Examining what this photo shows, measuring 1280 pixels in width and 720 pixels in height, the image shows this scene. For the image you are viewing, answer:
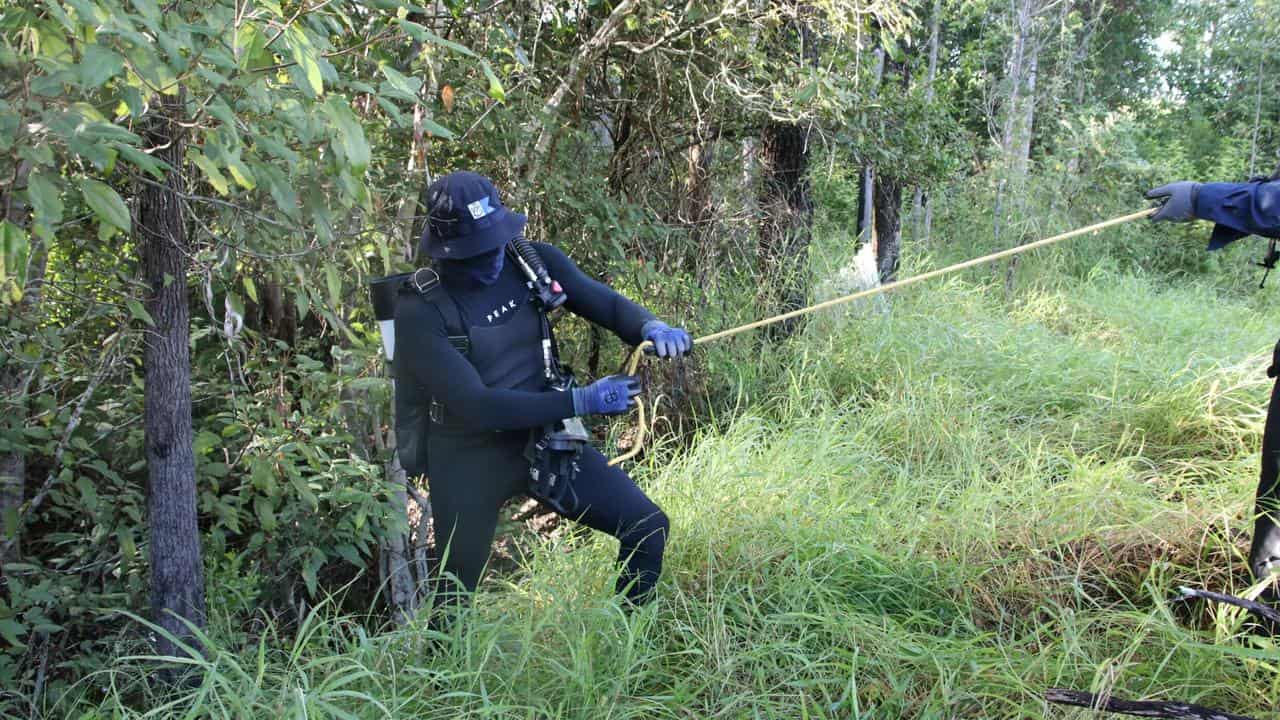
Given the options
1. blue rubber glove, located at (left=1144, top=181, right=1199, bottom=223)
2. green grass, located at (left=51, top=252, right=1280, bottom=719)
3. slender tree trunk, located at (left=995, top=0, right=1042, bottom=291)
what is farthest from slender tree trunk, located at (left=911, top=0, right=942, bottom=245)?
blue rubber glove, located at (left=1144, top=181, right=1199, bottom=223)

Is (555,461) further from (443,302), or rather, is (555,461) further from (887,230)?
(887,230)

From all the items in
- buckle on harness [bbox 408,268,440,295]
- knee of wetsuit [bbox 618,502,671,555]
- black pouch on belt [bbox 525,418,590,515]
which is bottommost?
knee of wetsuit [bbox 618,502,671,555]

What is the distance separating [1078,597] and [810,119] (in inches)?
112

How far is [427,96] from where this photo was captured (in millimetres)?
3311

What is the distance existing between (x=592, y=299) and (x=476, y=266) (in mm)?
432

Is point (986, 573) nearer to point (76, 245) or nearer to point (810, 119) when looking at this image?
point (810, 119)

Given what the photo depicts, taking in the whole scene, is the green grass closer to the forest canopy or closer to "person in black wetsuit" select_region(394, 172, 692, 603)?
the forest canopy

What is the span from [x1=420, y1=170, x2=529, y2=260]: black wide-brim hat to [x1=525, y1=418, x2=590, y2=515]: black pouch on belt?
0.59 metres

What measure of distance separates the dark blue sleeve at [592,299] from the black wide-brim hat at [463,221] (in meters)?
0.32

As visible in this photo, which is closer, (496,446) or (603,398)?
(603,398)

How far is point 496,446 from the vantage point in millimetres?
2666

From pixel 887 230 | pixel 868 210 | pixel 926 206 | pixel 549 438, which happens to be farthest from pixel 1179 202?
pixel 926 206

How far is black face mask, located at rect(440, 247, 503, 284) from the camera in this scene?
252 centimetres

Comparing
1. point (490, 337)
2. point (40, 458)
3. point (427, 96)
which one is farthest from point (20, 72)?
point (40, 458)
